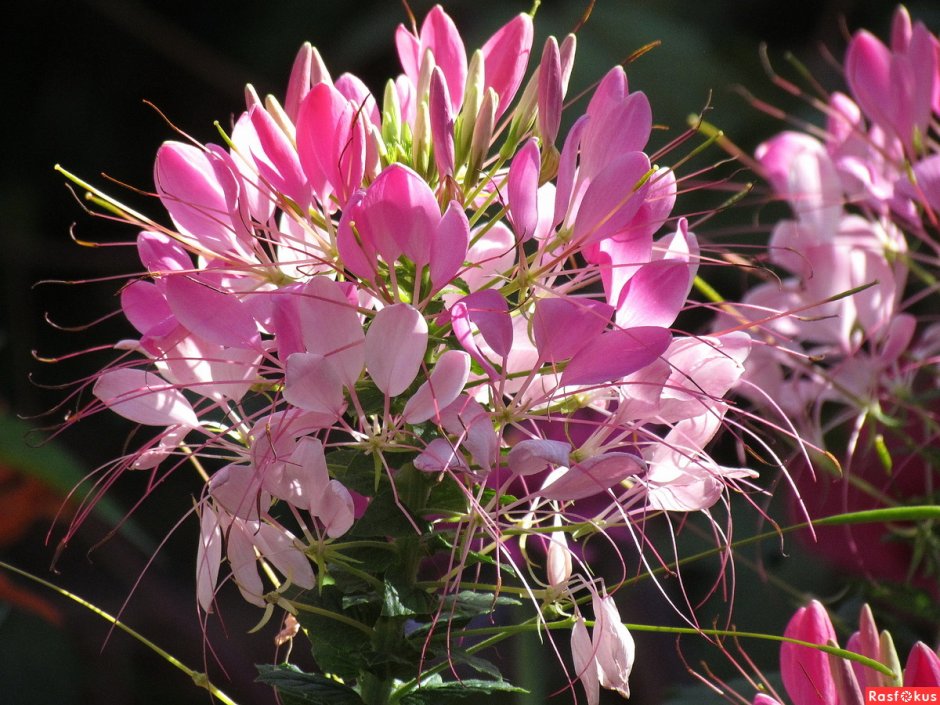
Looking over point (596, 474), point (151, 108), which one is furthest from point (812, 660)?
point (151, 108)

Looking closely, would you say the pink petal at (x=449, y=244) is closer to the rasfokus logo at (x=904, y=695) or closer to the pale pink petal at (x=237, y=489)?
the pale pink petal at (x=237, y=489)

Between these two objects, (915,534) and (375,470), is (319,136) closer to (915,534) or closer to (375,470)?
(375,470)

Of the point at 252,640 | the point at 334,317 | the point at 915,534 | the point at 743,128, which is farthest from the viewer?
the point at 743,128

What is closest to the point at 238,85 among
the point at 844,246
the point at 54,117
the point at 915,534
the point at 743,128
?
the point at 54,117

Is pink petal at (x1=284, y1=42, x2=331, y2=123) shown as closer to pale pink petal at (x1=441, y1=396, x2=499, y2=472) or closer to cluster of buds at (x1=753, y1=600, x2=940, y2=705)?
pale pink petal at (x1=441, y1=396, x2=499, y2=472)

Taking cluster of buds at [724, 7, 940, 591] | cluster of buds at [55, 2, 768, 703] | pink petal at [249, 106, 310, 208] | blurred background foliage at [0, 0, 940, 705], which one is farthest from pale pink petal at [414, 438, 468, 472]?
blurred background foliage at [0, 0, 940, 705]

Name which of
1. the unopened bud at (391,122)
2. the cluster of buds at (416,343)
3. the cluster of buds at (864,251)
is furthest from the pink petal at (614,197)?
the cluster of buds at (864,251)

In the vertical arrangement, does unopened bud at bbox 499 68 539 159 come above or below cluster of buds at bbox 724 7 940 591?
above
